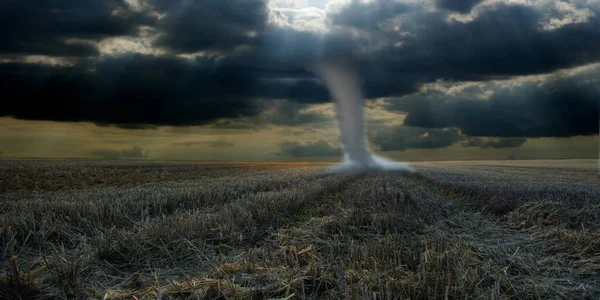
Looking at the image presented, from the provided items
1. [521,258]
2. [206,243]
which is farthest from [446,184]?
[206,243]

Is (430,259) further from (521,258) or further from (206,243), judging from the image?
(206,243)

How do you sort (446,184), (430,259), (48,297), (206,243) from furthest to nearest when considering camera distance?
(446,184) → (206,243) → (430,259) → (48,297)

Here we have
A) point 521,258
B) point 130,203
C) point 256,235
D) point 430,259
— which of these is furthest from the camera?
point 130,203

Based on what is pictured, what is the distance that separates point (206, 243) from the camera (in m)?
6.20

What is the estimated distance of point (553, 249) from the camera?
246 inches

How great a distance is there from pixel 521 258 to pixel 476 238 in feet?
4.90

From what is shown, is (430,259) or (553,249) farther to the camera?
(553,249)

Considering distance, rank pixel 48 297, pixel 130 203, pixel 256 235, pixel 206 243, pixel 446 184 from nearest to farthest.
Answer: pixel 48 297
pixel 206 243
pixel 256 235
pixel 130 203
pixel 446 184

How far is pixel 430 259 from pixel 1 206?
10054 mm

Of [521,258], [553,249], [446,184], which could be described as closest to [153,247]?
[521,258]

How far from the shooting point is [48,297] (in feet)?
12.9

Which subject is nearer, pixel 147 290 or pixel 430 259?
pixel 147 290

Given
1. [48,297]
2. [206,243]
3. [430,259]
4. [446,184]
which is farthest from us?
[446,184]

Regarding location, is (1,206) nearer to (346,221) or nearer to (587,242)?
(346,221)
